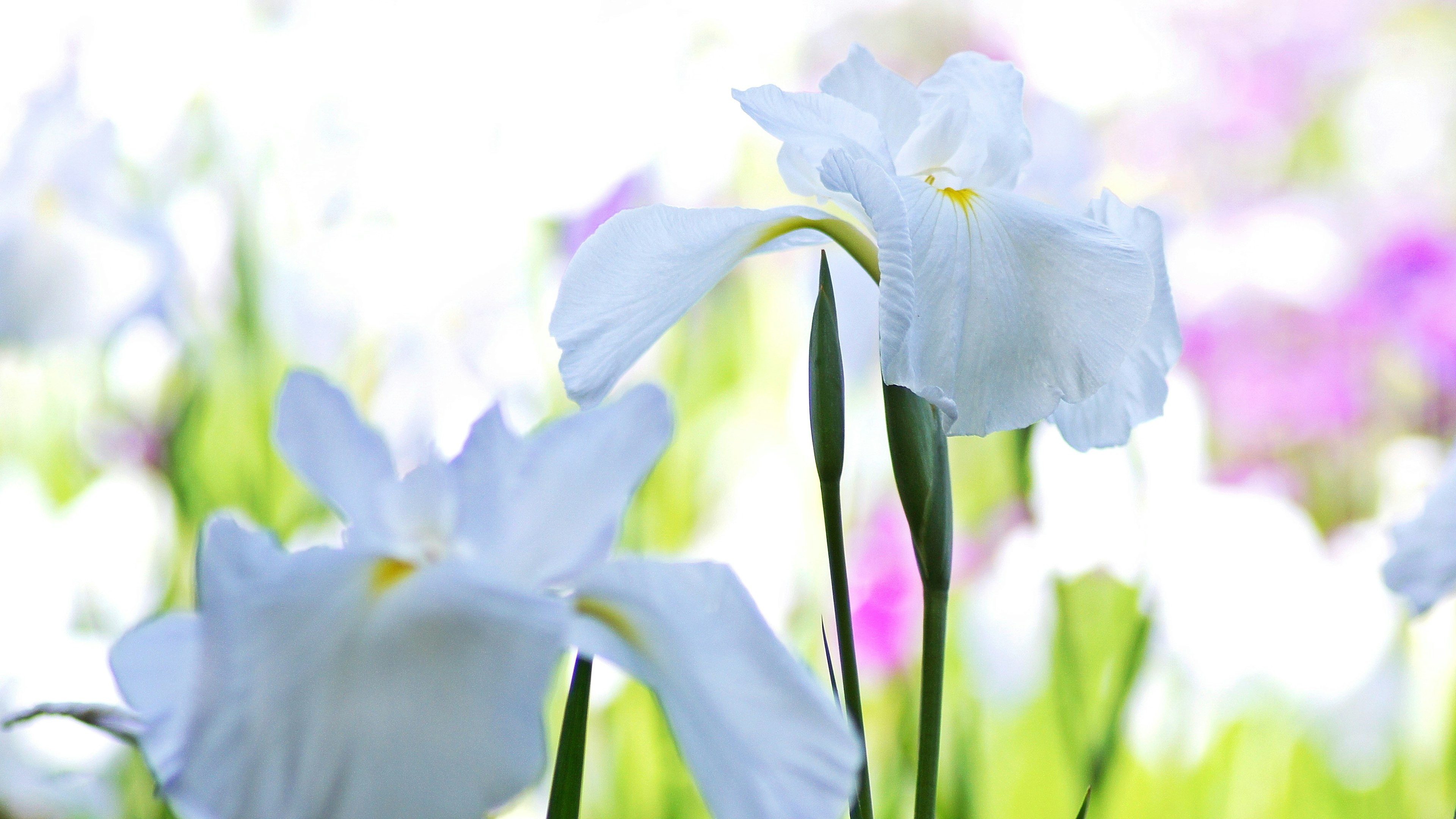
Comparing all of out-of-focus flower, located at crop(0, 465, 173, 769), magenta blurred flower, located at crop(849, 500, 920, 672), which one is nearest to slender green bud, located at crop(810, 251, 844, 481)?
magenta blurred flower, located at crop(849, 500, 920, 672)

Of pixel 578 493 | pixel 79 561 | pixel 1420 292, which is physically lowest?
pixel 79 561

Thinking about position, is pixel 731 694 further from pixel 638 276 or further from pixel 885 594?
pixel 885 594

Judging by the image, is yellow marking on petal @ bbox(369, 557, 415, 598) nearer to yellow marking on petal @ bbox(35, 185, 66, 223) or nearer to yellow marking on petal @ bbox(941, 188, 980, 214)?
yellow marking on petal @ bbox(941, 188, 980, 214)

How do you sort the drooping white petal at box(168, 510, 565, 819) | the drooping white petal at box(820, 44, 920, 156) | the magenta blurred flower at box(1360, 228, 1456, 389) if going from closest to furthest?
the drooping white petal at box(168, 510, 565, 819)
the drooping white petal at box(820, 44, 920, 156)
the magenta blurred flower at box(1360, 228, 1456, 389)

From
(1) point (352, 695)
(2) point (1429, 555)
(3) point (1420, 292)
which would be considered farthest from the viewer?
(3) point (1420, 292)

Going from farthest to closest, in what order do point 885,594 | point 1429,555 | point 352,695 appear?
point 885,594 → point 1429,555 → point 352,695

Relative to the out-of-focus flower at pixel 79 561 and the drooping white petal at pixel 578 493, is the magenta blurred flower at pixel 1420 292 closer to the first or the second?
the drooping white petal at pixel 578 493

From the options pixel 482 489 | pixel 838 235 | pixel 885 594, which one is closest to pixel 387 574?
pixel 482 489

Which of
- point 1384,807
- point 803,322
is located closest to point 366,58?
point 803,322
